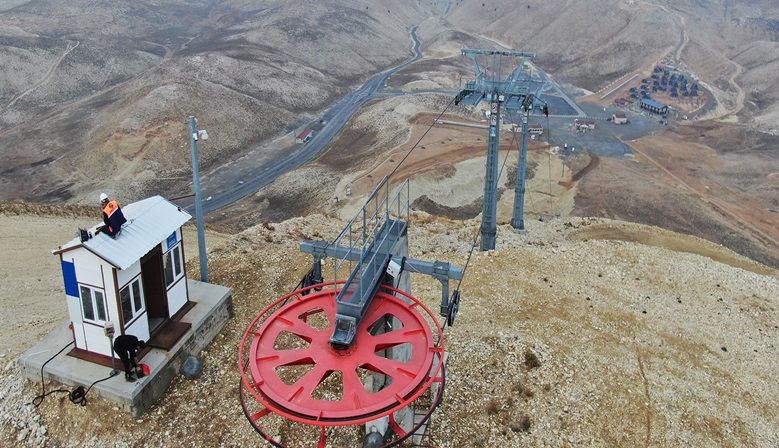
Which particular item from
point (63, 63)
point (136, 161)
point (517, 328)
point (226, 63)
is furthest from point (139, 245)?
point (63, 63)

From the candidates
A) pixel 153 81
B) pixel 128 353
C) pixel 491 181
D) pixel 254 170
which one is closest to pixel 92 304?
pixel 128 353

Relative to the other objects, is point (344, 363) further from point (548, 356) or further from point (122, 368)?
point (548, 356)

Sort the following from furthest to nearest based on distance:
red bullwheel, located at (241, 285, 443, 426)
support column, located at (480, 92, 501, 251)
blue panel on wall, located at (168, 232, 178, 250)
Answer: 1. support column, located at (480, 92, 501, 251)
2. blue panel on wall, located at (168, 232, 178, 250)
3. red bullwheel, located at (241, 285, 443, 426)

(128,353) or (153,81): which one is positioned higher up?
(153,81)

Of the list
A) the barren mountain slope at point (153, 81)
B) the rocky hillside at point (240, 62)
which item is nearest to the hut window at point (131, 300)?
the rocky hillside at point (240, 62)

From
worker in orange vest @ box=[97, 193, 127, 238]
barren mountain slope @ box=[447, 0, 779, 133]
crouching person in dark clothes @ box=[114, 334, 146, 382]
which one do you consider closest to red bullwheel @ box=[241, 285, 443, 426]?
crouching person in dark clothes @ box=[114, 334, 146, 382]

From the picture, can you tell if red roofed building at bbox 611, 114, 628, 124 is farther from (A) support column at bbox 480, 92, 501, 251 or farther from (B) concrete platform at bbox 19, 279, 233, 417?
(B) concrete platform at bbox 19, 279, 233, 417
